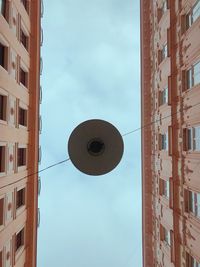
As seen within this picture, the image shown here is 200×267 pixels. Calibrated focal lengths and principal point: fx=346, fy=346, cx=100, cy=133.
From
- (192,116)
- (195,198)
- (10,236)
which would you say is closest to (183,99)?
(192,116)

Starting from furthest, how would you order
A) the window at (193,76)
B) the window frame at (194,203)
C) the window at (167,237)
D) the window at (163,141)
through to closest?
the window at (163,141), the window at (167,237), the window at (193,76), the window frame at (194,203)

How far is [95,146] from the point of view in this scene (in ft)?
31.8

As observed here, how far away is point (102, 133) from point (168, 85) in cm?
1089

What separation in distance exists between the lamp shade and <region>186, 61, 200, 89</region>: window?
7.96m

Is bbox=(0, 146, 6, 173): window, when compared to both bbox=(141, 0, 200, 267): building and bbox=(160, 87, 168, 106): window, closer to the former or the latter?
bbox=(141, 0, 200, 267): building

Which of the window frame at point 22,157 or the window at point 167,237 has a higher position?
the window frame at point 22,157

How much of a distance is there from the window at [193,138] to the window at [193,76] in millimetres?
2148

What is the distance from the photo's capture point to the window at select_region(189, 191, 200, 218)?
51.7 ft

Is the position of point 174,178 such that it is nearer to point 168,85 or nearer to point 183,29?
point 168,85

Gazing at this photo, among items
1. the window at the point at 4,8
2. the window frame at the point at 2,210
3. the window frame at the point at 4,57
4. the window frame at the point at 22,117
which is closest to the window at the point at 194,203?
the window frame at the point at 2,210

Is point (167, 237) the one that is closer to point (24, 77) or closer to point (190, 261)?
point (190, 261)

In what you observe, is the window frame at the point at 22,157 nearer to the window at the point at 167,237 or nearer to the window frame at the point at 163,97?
the window frame at the point at 163,97

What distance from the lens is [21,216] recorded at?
1786cm

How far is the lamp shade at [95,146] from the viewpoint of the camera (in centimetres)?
957
